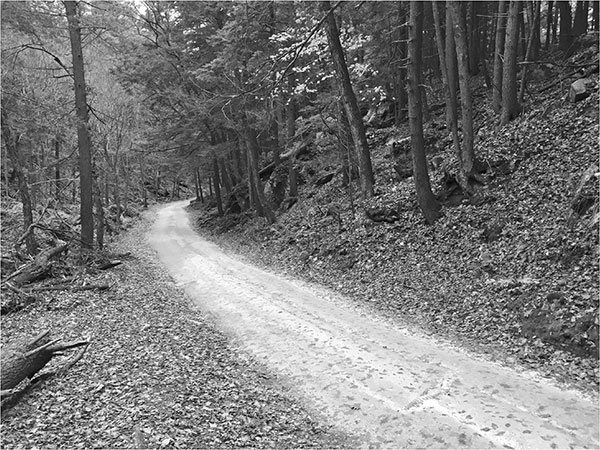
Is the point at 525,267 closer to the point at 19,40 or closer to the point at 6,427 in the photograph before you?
the point at 6,427

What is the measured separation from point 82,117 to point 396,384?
12810mm

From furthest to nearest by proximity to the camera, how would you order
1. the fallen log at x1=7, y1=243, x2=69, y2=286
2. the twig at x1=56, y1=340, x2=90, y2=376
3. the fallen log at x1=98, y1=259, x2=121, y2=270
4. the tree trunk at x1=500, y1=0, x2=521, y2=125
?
the fallen log at x1=98, y1=259, x2=121, y2=270 → the tree trunk at x1=500, y1=0, x2=521, y2=125 → the fallen log at x1=7, y1=243, x2=69, y2=286 → the twig at x1=56, y1=340, x2=90, y2=376

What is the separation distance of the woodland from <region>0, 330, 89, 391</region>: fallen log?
1.2 inches

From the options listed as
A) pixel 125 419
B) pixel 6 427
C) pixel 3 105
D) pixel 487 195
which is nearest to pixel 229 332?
pixel 125 419

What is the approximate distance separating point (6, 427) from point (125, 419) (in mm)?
1425

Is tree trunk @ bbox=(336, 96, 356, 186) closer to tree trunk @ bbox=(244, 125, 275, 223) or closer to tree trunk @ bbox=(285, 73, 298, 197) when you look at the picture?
tree trunk @ bbox=(285, 73, 298, 197)

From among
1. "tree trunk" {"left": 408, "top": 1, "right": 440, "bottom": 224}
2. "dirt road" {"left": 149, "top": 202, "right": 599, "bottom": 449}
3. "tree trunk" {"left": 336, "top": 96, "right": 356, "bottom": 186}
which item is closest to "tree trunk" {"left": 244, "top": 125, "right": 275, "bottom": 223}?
"tree trunk" {"left": 336, "top": 96, "right": 356, "bottom": 186}

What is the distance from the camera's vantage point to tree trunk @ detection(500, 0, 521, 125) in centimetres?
1295

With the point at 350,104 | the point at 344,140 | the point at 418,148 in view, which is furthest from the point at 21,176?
the point at 418,148

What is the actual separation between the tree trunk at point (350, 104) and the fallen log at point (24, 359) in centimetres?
1074

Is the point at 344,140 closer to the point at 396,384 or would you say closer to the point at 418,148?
the point at 418,148

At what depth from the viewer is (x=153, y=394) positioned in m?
5.72

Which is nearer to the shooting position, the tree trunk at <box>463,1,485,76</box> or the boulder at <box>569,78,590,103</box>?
the boulder at <box>569,78,590,103</box>

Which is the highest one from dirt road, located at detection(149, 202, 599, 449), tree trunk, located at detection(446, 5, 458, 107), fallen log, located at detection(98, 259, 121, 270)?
tree trunk, located at detection(446, 5, 458, 107)
